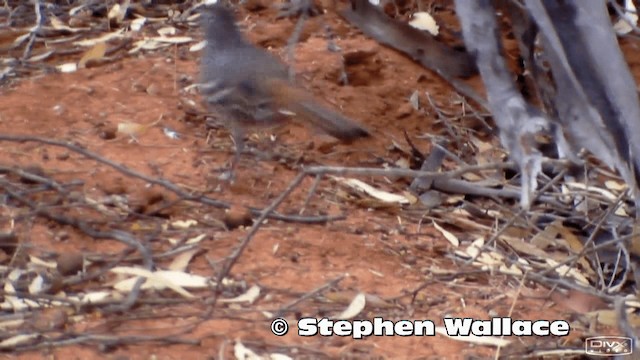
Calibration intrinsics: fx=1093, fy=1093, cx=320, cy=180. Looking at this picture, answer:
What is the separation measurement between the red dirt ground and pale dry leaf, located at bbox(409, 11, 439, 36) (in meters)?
0.24

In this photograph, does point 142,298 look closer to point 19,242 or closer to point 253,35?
point 19,242

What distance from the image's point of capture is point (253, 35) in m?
5.46

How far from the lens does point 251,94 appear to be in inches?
159

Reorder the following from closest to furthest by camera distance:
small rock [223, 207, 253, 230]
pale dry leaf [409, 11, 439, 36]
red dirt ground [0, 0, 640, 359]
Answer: red dirt ground [0, 0, 640, 359], small rock [223, 207, 253, 230], pale dry leaf [409, 11, 439, 36]

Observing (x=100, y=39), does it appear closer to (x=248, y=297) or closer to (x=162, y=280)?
(x=162, y=280)

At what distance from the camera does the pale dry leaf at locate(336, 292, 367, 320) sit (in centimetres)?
293

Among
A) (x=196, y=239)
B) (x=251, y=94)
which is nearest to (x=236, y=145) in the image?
(x=251, y=94)

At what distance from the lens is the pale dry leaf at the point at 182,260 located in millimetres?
3166

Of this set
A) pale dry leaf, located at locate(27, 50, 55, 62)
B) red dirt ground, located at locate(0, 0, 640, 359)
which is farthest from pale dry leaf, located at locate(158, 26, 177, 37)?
pale dry leaf, located at locate(27, 50, 55, 62)

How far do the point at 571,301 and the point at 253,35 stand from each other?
2736 millimetres

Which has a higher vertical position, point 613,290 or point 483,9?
point 483,9

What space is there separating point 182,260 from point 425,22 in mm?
2574

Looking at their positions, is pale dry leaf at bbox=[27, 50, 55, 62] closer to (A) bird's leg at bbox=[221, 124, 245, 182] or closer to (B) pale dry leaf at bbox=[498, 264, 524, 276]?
(A) bird's leg at bbox=[221, 124, 245, 182]

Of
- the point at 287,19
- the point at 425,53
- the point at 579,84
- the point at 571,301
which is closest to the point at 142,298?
the point at 571,301
